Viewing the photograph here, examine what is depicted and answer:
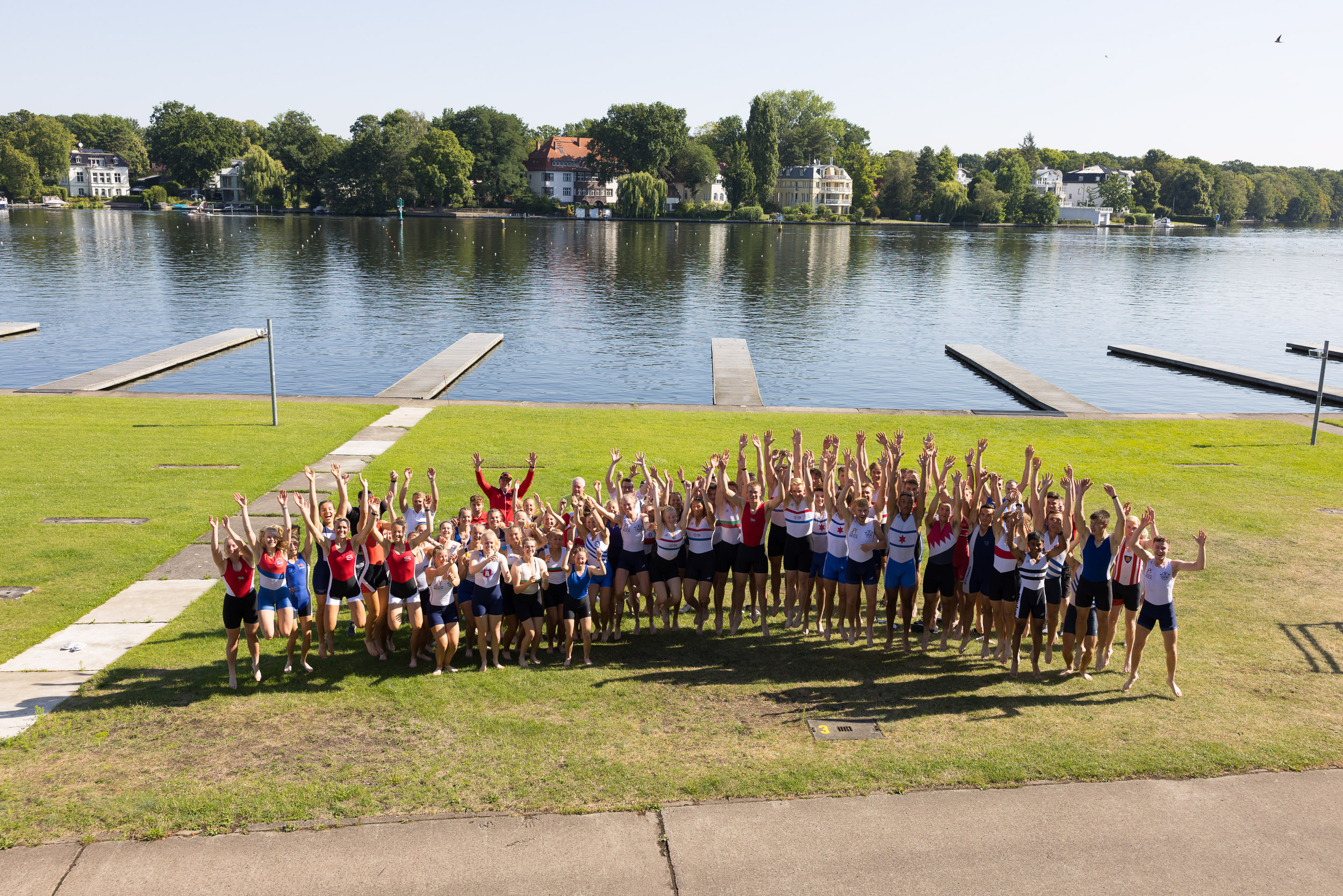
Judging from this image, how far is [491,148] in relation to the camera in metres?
148

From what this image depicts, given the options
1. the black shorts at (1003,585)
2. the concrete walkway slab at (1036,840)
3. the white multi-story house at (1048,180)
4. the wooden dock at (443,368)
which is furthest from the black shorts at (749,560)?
the white multi-story house at (1048,180)

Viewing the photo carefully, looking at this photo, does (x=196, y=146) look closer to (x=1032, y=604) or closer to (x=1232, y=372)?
(x=1232, y=372)

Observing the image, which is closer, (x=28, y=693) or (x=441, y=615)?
(x=28, y=693)

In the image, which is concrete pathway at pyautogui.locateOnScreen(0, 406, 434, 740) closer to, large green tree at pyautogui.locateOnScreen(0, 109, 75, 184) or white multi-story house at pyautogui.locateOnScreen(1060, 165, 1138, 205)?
large green tree at pyautogui.locateOnScreen(0, 109, 75, 184)

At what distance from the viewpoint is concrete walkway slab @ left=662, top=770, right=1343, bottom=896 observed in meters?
6.96

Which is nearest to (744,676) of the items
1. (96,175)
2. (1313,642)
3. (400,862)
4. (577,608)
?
(577,608)

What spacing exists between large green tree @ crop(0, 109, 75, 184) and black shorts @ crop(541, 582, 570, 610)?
175194mm

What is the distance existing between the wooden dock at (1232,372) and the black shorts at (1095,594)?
77.3ft

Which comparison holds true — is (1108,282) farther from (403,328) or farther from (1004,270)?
(403,328)

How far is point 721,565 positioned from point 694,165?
14642cm

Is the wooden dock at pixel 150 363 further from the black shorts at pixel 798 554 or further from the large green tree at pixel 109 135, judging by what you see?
the large green tree at pixel 109 135

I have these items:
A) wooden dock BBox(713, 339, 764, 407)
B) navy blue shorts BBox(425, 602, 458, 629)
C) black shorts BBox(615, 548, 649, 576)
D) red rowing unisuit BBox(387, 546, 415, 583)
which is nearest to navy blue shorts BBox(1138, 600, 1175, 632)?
black shorts BBox(615, 548, 649, 576)

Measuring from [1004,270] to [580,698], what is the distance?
78.2 meters

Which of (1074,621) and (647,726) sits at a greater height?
(1074,621)
